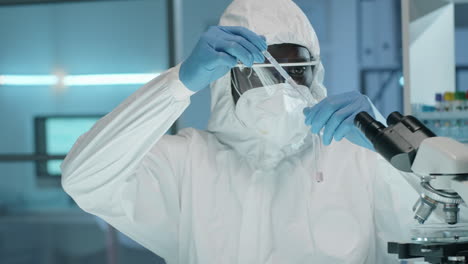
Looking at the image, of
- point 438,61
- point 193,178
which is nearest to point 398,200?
point 193,178

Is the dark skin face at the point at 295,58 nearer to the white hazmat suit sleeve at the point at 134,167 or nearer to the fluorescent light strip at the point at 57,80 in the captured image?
the white hazmat suit sleeve at the point at 134,167

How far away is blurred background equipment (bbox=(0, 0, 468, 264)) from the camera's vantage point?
414cm

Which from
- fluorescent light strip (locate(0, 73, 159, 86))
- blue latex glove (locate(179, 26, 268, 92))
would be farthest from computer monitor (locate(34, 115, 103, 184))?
blue latex glove (locate(179, 26, 268, 92))

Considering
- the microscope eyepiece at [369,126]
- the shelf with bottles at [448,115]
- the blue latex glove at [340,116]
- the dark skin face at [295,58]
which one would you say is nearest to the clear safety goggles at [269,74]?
the dark skin face at [295,58]

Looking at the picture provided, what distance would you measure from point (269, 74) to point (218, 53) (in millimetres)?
242

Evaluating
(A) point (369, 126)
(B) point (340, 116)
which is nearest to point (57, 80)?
(B) point (340, 116)

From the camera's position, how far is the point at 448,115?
6.43 ft

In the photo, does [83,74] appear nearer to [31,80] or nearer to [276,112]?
[31,80]

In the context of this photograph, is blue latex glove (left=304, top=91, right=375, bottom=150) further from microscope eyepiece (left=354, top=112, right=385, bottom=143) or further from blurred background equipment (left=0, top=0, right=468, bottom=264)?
blurred background equipment (left=0, top=0, right=468, bottom=264)

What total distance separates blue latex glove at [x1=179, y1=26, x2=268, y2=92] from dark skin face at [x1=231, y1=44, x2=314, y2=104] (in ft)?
0.61

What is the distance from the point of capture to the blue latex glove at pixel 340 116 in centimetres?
117

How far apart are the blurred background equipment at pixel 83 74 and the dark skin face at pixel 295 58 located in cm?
265

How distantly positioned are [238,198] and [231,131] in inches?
7.5

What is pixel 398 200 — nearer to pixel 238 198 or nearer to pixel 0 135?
pixel 238 198
